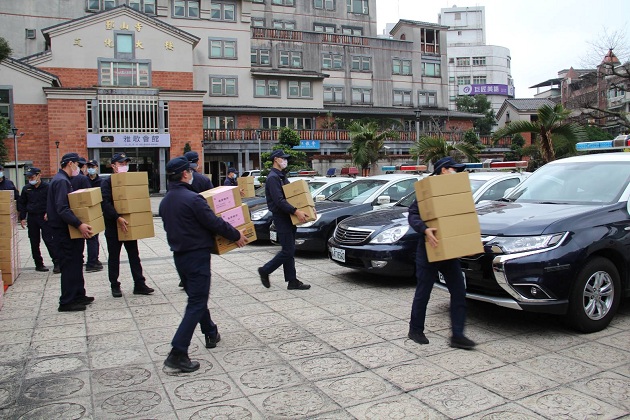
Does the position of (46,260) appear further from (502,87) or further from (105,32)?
(502,87)

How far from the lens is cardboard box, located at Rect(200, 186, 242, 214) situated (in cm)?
494

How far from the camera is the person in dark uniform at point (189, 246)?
14.7 feet

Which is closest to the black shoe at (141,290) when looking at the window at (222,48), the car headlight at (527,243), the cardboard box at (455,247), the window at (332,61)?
the cardboard box at (455,247)

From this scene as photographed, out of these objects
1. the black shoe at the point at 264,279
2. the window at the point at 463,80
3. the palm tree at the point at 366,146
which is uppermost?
the window at the point at 463,80

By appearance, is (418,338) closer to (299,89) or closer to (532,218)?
(532,218)

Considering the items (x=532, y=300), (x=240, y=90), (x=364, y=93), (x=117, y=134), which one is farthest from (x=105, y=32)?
(x=532, y=300)

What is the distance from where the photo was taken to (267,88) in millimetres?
42000

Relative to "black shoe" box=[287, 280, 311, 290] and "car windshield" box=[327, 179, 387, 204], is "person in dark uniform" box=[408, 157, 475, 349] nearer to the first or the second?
"black shoe" box=[287, 280, 311, 290]

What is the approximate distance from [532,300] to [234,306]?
135 inches

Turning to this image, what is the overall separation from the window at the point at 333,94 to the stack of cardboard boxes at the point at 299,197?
39808 mm

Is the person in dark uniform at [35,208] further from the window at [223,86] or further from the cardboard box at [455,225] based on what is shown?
the window at [223,86]

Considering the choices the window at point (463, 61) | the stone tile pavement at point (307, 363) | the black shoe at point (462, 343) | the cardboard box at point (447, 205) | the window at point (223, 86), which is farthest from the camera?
the window at point (463, 61)

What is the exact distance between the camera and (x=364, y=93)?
47.7 meters

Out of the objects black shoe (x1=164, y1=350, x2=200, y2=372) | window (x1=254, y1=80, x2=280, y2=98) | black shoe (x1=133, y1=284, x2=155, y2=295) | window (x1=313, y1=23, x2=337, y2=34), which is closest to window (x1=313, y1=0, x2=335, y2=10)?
window (x1=313, y1=23, x2=337, y2=34)
